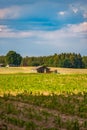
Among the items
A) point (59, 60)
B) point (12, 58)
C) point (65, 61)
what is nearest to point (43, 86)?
point (65, 61)

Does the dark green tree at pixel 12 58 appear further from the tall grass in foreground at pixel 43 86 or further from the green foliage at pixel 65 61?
the tall grass in foreground at pixel 43 86

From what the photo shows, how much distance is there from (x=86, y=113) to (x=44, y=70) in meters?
94.3

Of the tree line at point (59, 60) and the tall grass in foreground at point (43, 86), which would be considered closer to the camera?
the tall grass in foreground at point (43, 86)

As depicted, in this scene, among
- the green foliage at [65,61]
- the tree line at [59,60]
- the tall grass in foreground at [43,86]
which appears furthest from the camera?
the tree line at [59,60]

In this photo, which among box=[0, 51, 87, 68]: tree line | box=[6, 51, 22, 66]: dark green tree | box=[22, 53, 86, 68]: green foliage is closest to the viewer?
box=[22, 53, 86, 68]: green foliage

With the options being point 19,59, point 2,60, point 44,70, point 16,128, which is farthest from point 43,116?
point 2,60

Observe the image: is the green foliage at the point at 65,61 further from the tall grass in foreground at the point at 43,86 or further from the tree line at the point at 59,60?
the tall grass in foreground at the point at 43,86

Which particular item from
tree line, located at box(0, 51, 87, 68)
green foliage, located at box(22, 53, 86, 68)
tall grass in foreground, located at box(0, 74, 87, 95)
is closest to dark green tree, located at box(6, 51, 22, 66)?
tree line, located at box(0, 51, 87, 68)

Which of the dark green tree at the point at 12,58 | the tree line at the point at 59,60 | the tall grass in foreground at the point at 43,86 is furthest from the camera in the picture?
the dark green tree at the point at 12,58

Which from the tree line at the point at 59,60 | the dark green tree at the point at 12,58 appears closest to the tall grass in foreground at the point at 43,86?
the tree line at the point at 59,60

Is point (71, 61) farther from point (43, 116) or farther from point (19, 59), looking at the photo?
point (43, 116)

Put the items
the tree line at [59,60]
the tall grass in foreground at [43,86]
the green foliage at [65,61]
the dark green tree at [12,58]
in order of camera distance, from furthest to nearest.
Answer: the dark green tree at [12,58] < the tree line at [59,60] < the green foliage at [65,61] < the tall grass in foreground at [43,86]

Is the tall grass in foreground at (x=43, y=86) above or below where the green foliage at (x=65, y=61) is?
below

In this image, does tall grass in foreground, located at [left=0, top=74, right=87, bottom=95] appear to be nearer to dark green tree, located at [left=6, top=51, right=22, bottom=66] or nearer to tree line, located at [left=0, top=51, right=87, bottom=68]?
tree line, located at [left=0, top=51, right=87, bottom=68]
